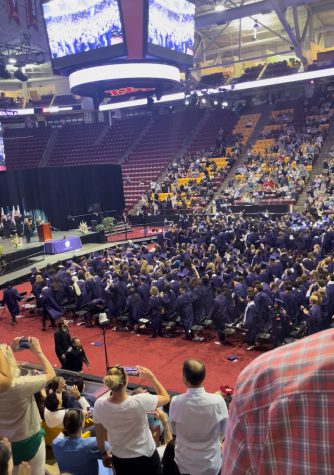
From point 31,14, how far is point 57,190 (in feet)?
36.8

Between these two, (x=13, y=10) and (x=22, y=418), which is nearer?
(x=22, y=418)

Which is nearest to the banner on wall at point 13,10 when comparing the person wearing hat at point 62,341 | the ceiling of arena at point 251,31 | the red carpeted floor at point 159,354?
the ceiling of arena at point 251,31

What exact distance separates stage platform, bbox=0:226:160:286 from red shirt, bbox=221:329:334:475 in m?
17.7

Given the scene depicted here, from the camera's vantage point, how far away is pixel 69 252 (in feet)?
71.7

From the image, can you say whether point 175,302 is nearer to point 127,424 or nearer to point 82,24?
point 127,424

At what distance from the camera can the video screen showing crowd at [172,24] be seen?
17.4 metres

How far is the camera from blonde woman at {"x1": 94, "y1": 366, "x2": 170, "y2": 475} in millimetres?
3326

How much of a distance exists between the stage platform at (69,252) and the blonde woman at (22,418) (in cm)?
1459

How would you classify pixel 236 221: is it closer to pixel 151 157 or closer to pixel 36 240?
pixel 36 240

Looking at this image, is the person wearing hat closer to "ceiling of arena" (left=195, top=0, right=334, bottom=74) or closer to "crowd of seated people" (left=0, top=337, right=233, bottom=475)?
"crowd of seated people" (left=0, top=337, right=233, bottom=475)

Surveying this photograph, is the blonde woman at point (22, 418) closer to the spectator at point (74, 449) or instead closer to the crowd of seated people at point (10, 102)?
the spectator at point (74, 449)

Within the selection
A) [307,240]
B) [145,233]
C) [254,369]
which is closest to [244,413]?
[254,369]

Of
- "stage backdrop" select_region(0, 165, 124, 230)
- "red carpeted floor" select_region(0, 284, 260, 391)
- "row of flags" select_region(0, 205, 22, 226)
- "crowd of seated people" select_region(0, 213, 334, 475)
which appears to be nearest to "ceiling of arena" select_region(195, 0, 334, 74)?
"stage backdrop" select_region(0, 165, 124, 230)

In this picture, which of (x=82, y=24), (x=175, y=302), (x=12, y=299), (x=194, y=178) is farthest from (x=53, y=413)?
(x=194, y=178)
